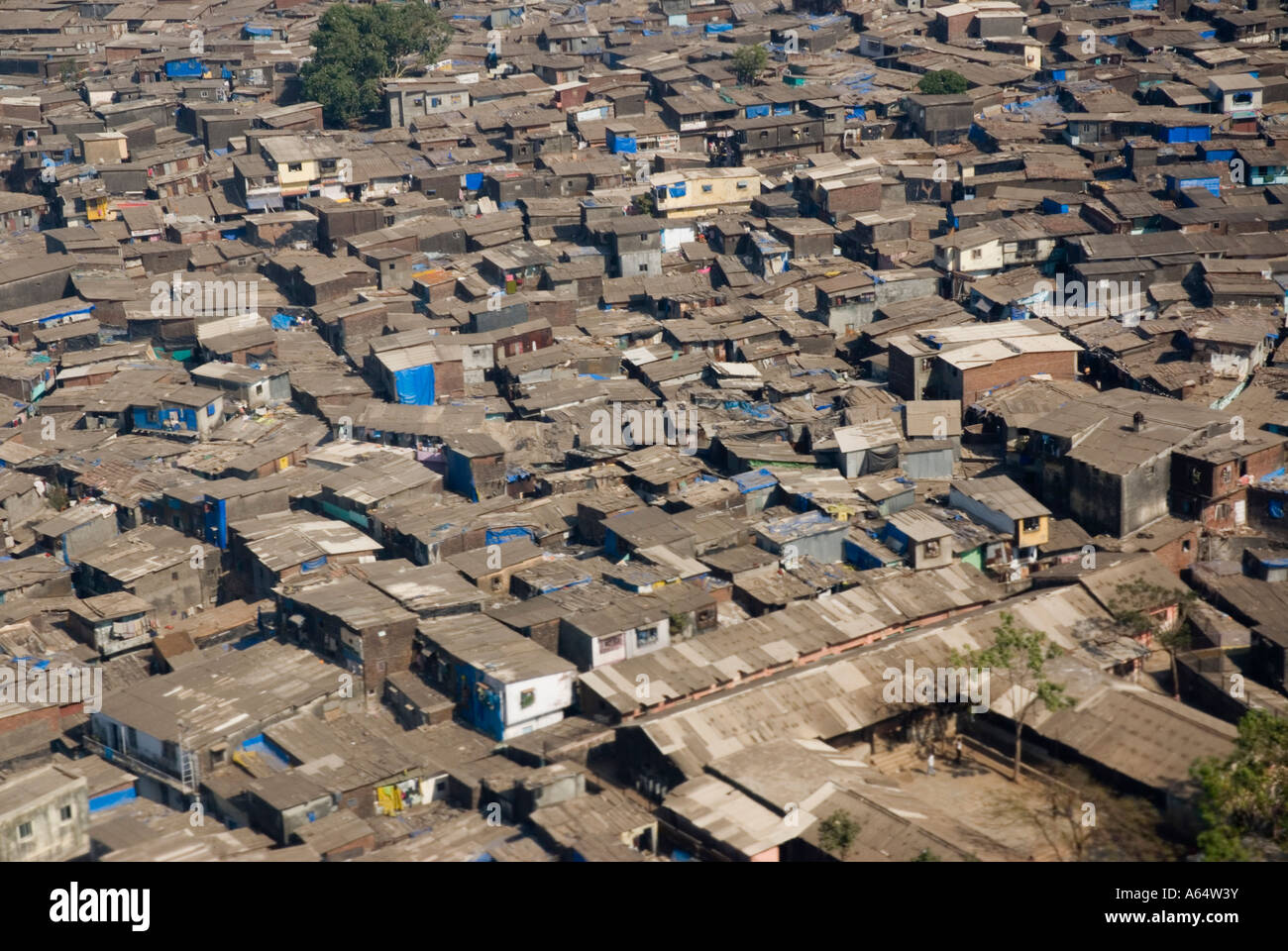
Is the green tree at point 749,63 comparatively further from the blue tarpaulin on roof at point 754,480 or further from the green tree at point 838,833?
the green tree at point 838,833

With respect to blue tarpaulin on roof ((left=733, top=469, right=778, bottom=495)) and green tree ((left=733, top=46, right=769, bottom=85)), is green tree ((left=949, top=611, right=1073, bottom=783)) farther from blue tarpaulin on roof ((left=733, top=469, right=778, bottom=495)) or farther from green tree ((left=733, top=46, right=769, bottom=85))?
green tree ((left=733, top=46, right=769, bottom=85))

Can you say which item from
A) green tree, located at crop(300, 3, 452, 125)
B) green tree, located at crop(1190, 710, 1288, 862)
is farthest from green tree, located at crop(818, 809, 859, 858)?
green tree, located at crop(300, 3, 452, 125)

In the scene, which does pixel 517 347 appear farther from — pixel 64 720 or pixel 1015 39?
pixel 1015 39

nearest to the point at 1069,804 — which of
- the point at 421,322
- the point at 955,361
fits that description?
the point at 955,361

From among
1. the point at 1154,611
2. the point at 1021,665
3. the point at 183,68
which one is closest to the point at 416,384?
the point at 1021,665

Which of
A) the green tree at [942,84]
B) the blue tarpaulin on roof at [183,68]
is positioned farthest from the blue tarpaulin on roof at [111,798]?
the blue tarpaulin on roof at [183,68]

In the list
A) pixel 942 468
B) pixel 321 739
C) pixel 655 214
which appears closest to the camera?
pixel 321 739
